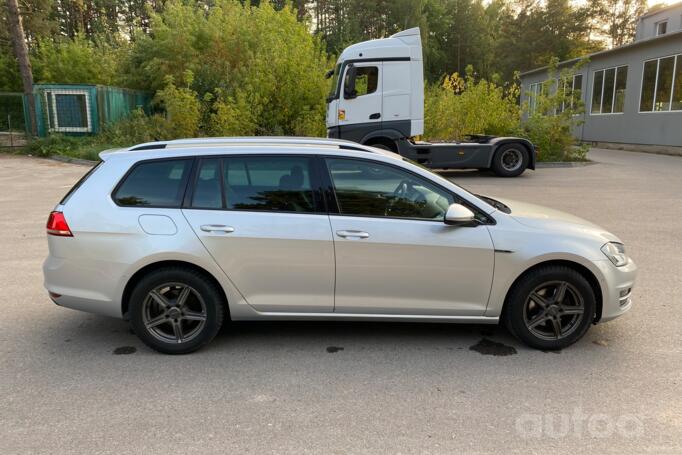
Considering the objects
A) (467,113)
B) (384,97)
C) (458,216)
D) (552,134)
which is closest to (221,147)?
(458,216)

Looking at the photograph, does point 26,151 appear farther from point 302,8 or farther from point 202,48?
point 302,8

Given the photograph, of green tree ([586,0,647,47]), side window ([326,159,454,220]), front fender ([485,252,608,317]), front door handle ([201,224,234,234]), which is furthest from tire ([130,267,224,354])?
green tree ([586,0,647,47])

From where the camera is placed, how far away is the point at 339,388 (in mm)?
3441

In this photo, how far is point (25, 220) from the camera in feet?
29.3

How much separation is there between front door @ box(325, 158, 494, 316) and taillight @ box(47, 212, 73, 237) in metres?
1.95

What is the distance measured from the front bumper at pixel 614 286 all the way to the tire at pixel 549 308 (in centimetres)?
10

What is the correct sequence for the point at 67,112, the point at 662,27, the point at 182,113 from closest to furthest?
the point at 182,113, the point at 67,112, the point at 662,27

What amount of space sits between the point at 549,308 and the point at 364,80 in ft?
35.2

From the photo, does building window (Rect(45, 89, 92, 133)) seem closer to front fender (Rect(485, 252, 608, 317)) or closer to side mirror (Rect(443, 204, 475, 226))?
side mirror (Rect(443, 204, 475, 226))

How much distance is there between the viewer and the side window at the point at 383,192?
154 inches

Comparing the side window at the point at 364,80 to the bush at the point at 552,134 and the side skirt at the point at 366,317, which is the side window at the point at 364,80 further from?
the side skirt at the point at 366,317

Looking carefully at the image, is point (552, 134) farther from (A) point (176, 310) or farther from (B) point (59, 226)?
(B) point (59, 226)

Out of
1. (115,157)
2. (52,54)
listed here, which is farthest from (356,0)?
(115,157)

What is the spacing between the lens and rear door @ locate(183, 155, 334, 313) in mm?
3795
